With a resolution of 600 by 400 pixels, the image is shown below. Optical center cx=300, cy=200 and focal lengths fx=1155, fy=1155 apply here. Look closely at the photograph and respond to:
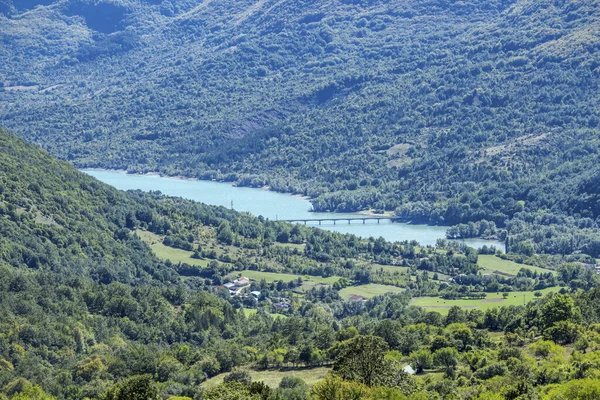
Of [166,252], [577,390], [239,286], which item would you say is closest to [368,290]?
[239,286]

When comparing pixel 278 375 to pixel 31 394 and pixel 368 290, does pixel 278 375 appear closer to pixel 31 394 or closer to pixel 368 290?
pixel 31 394

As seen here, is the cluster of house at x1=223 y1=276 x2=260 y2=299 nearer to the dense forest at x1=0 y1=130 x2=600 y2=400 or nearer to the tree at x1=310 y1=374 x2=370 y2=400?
the dense forest at x1=0 y1=130 x2=600 y2=400

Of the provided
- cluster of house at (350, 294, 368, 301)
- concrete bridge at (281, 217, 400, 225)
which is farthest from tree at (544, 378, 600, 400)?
concrete bridge at (281, 217, 400, 225)

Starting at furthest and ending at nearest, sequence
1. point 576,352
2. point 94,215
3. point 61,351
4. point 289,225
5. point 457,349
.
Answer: point 289,225, point 94,215, point 61,351, point 457,349, point 576,352

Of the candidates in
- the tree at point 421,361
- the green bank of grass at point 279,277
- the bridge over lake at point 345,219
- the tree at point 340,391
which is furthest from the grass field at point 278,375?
the bridge over lake at point 345,219

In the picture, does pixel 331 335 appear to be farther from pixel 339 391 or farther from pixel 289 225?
pixel 289 225

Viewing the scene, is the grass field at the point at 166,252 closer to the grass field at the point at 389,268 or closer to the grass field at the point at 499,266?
the grass field at the point at 389,268

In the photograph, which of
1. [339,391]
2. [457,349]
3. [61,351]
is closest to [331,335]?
[457,349]
